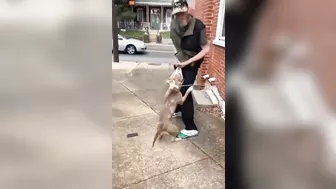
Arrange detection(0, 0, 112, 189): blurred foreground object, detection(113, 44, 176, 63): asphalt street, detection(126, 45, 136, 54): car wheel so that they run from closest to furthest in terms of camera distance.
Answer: detection(0, 0, 112, 189): blurred foreground object
detection(126, 45, 136, 54): car wheel
detection(113, 44, 176, 63): asphalt street

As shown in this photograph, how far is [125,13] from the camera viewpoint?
98 centimetres

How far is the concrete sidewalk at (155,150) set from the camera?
1.30 m

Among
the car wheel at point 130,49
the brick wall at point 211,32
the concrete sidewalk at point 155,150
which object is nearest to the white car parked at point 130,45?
the car wheel at point 130,49

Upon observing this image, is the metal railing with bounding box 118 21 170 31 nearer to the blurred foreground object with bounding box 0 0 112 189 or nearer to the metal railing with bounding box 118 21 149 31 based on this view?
the metal railing with bounding box 118 21 149 31

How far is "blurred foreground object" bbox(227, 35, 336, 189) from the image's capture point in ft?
2.46

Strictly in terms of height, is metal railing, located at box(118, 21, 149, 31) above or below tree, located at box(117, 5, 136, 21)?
below

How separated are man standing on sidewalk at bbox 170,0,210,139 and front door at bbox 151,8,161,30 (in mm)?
56

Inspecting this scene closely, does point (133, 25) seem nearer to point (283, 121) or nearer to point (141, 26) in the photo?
point (141, 26)

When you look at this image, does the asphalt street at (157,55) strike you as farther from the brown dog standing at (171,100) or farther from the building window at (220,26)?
the building window at (220,26)

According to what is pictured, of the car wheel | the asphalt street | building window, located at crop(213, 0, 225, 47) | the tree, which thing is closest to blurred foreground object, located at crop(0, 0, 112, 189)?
the tree

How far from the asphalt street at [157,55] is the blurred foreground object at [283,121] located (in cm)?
34

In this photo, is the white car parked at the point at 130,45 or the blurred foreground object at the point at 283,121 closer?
the blurred foreground object at the point at 283,121

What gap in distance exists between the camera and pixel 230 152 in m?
0.98

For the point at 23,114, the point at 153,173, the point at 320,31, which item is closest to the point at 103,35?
the point at 23,114
